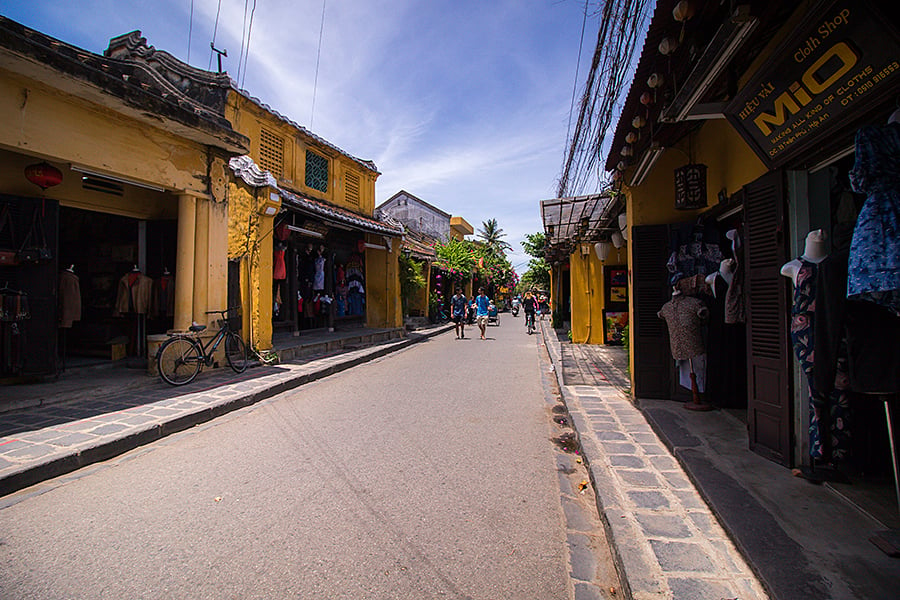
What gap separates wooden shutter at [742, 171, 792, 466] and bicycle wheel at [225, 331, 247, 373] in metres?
7.93

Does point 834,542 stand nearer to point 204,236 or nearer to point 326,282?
point 204,236

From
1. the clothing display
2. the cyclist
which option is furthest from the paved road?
the cyclist

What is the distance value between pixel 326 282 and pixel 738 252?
11545 mm

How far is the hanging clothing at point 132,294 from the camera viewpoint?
27.7ft

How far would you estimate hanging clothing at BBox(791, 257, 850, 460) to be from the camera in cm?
334

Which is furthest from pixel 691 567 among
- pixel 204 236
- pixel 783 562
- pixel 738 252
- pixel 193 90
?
pixel 193 90

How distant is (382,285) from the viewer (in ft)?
54.2

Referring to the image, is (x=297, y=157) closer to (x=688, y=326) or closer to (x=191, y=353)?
(x=191, y=353)

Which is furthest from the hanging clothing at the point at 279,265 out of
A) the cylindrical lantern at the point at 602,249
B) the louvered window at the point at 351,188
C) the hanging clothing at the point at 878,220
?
the hanging clothing at the point at 878,220

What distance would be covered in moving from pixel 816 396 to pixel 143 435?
639cm

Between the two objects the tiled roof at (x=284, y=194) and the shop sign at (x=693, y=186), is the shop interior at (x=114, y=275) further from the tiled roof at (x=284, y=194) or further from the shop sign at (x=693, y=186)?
the shop sign at (x=693, y=186)

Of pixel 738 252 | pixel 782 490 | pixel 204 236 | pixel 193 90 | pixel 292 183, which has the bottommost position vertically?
pixel 782 490

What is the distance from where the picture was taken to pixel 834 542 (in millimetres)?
2648

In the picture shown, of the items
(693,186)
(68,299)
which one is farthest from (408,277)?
(693,186)
